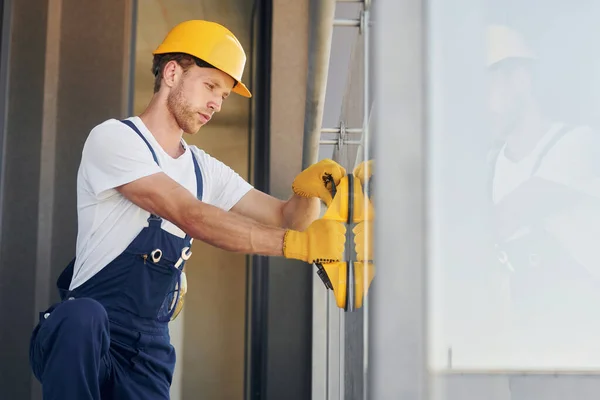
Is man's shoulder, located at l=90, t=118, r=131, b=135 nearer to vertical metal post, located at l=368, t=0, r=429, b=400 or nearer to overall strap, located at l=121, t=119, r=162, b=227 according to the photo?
overall strap, located at l=121, t=119, r=162, b=227

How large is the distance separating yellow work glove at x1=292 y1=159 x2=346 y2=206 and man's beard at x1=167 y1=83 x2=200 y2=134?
48 cm

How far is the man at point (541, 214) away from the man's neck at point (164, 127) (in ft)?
5.39

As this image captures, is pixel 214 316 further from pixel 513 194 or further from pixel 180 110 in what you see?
pixel 513 194

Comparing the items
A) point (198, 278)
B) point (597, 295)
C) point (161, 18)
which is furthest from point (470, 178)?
point (198, 278)

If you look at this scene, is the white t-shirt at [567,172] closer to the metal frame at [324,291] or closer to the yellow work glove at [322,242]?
the metal frame at [324,291]

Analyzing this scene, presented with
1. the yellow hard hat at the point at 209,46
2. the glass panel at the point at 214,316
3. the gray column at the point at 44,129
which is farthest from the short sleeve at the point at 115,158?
the glass panel at the point at 214,316

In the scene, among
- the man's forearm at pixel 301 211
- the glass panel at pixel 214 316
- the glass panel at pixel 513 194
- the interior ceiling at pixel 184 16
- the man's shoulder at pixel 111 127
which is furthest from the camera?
the glass panel at pixel 214 316

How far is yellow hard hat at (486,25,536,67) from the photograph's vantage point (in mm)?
1016

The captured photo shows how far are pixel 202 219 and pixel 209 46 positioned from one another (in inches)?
30.6

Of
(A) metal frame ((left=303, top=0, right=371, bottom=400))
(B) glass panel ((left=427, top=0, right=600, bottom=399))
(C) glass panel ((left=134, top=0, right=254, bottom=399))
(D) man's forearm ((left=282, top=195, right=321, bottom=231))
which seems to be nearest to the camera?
(B) glass panel ((left=427, top=0, right=600, bottom=399))

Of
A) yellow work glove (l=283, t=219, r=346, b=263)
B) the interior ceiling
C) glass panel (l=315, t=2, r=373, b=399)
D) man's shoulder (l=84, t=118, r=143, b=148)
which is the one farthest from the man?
the interior ceiling

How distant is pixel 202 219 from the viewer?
6.53 ft

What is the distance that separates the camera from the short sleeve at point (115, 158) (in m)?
2.11

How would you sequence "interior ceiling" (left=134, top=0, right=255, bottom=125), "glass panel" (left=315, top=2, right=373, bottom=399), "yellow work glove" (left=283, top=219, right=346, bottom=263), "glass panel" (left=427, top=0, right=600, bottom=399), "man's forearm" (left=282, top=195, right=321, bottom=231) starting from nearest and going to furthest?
"glass panel" (left=427, top=0, right=600, bottom=399)
"glass panel" (left=315, top=2, right=373, bottom=399)
"yellow work glove" (left=283, top=219, right=346, bottom=263)
"man's forearm" (left=282, top=195, right=321, bottom=231)
"interior ceiling" (left=134, top=0, right=255, bottom=125)
